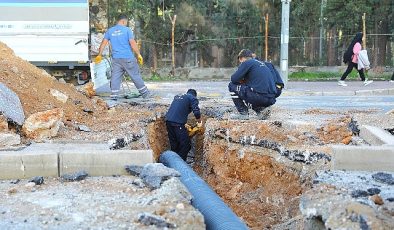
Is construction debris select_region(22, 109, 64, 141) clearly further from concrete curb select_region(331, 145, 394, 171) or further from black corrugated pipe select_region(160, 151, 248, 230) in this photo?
concrete curb select_region(331, 145, 394, 171)

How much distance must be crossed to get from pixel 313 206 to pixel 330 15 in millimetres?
18018

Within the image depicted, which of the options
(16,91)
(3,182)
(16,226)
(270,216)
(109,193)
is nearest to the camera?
(16,226)

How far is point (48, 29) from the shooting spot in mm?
13547

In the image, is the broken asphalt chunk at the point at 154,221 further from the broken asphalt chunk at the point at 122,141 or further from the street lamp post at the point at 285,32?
the street lamp post at the point at 285,32

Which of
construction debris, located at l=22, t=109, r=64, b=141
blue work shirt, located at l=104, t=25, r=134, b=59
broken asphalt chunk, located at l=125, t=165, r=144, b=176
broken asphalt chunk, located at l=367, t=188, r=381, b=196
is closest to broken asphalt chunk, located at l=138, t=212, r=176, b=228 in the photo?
broken asphalt chunk, located at l=125, t=165, r=144, b=176

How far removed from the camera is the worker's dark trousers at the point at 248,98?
872 centimetres

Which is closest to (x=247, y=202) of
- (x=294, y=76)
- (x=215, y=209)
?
(x=215, y=209)

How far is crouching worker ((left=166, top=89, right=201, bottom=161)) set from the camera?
9.21 meters

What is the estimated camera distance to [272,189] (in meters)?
6.99

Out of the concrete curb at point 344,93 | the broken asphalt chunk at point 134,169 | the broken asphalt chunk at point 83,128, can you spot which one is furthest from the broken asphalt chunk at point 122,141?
the concrete curb at point 344,93

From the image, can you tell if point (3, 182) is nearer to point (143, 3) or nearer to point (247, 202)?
point (247, 202)

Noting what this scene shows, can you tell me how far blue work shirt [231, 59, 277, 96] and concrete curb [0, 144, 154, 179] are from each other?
3.46 m

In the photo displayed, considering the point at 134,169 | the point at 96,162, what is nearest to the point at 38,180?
the point at 96,162

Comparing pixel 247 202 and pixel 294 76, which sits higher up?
pixel 294 76
